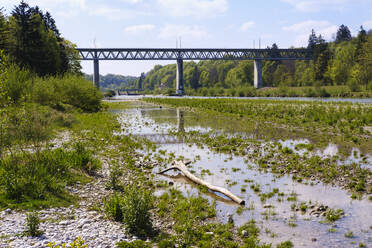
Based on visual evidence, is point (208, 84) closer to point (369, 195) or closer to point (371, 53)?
point (371, 53)

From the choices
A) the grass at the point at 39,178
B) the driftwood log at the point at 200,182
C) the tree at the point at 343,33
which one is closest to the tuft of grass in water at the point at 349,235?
the driftwood log at the point at 200,182

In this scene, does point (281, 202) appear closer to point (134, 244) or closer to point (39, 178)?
point (134, 244)

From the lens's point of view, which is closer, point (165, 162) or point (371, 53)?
point (165, 162)

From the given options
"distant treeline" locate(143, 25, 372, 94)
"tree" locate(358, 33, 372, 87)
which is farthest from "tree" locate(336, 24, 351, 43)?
"tree" locate(358, 33, 372, 87)

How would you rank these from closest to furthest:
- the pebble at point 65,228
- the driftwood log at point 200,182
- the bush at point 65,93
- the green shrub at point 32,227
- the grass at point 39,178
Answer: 1. the pebble at point 65,228
2. the green shrub at point 32,227
3. the grass at point 39,178
4. the driftwood log at point 200,182
5. the bush at point 65,93

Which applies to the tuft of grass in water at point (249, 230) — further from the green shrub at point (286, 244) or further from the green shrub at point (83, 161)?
the green shrub at point (83, 161)

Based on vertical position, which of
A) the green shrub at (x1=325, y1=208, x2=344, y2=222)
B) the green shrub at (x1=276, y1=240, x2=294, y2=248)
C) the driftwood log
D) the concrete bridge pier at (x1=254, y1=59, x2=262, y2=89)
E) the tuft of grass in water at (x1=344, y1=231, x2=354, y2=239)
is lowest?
the green shrub at (x1=276, y1=240, x2=294, y2=248)

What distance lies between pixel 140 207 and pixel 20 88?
20.7 metres

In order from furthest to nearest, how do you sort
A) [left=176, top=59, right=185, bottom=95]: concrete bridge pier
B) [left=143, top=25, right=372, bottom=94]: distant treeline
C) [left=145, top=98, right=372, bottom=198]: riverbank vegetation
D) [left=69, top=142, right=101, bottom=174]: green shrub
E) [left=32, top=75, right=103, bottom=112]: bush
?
[left=176, top=59, right=185, bottom=95]: concrete bridge pier
[left=143, top=25, right=372, bottom=94]: distant treeline
[left=32, top=75, right=103, bottom=112]: bush
[left=69, top=142, right=101, bottom=174]: green shrub
[left=145, top=98, right=372, bottom=198]: riverbank vegetation

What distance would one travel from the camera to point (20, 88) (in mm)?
24047

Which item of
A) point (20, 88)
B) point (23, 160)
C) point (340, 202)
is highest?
point (20, 88)

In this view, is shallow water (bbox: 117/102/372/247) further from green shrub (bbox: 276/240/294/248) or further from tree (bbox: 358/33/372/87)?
tree (bbox: 358/33/372/87)

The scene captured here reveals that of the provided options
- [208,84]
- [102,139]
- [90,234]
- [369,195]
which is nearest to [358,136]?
[369,195]

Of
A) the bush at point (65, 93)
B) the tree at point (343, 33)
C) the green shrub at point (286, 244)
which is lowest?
the green shrub at point (286, 244)
